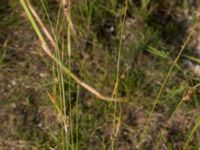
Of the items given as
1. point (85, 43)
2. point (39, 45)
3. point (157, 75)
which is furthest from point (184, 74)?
point (39, 45)

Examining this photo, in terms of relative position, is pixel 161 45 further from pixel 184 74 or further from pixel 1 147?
pixel 1 147

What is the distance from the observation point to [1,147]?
173 centimetres

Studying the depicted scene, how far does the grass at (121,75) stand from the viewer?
1775 millimetres

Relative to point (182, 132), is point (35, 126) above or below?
above

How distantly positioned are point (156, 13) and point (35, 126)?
717 mm

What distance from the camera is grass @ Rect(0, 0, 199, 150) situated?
1.78 meters

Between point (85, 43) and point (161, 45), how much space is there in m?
0.29

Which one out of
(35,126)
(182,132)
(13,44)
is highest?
(13,44)

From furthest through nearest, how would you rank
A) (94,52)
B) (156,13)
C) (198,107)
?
1. (156,13)
2. (94,52)
3. (198,107)

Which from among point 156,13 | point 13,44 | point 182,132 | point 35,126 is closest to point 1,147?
point 35,126

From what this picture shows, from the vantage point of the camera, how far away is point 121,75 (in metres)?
1.74

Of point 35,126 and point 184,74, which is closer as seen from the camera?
Result: point 35,126

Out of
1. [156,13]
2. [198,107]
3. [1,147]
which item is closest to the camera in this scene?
[1,147]

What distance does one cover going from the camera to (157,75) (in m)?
1.96
